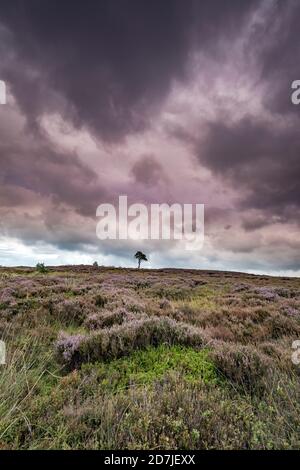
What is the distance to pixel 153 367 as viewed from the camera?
15.5 ft

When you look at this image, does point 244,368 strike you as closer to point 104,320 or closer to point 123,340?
point 123,340

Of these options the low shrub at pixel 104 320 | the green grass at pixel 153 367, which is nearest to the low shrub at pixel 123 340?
the green grass at pixel 153 367

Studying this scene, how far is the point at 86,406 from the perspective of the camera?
Result: 3.18 meters

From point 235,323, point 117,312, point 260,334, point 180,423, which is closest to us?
point 180,423

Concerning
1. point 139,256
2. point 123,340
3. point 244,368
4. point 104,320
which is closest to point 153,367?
point 123,340

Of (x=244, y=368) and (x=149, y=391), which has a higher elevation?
(x=244, y=368)

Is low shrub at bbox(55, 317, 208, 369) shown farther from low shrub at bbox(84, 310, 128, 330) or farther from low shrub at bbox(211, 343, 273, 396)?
low shrub at bbox(84, 310, 128, 330)

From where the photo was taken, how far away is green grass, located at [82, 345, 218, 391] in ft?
13.6

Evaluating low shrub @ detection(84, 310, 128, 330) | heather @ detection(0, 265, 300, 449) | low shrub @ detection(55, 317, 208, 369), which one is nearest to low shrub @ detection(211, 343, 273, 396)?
heather @ detection(0, 265, 300, 449)

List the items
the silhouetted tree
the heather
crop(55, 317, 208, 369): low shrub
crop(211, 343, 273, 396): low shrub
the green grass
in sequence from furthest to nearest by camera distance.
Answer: the silhouetted tree → crop(55, 317, 208, 369): low shrub → the green grass → crop(211, 343, 273, 396): low shrub → the heather

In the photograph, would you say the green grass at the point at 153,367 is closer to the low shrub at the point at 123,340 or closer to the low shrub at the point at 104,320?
the low shrub at the point at 123,340
